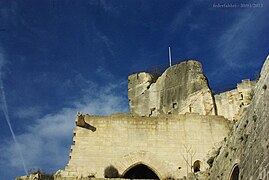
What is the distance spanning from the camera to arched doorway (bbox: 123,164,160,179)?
54.5 ft

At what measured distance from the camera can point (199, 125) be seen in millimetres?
17016

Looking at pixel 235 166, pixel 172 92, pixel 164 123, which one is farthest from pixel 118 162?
pixel 172 92

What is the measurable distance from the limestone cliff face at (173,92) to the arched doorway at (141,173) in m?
6.56

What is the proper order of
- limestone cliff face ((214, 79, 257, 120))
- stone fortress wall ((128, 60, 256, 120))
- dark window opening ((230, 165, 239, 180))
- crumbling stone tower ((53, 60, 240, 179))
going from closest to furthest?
dark window opening ((230, 165, 239, 180)) → crumbling stone tower ((53, 60, 240, 179)) → limestone cliff face ((214, 79, 257, 120)) → stone fortress wall ((128, 60, 256, 120))

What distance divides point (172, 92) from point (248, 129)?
16.9 m

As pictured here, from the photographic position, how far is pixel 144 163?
1600cm

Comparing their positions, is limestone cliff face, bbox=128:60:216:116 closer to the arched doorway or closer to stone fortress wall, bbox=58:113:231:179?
stone fortress wall, bbox=58:113:231:179

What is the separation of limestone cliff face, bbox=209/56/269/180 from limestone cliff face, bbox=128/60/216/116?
11.9 m

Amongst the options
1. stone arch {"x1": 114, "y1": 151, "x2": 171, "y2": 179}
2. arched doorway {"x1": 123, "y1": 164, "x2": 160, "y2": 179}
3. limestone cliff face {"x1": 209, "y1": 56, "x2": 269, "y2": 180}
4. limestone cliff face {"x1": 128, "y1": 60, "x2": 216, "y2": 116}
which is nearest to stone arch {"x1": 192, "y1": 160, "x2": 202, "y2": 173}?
stone arch {"x1": 114, "y1": 151, "x2": 171, "y2": 179}

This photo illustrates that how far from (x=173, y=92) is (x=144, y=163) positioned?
1079cm

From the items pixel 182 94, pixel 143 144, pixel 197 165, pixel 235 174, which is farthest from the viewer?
pixel 182 94

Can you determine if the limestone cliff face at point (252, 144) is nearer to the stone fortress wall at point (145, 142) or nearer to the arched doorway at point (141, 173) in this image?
the stone fortress wall at point (145, 142)

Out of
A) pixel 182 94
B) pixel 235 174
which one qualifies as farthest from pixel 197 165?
pixel 182 94

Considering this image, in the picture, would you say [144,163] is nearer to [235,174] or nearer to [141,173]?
[141,173]
